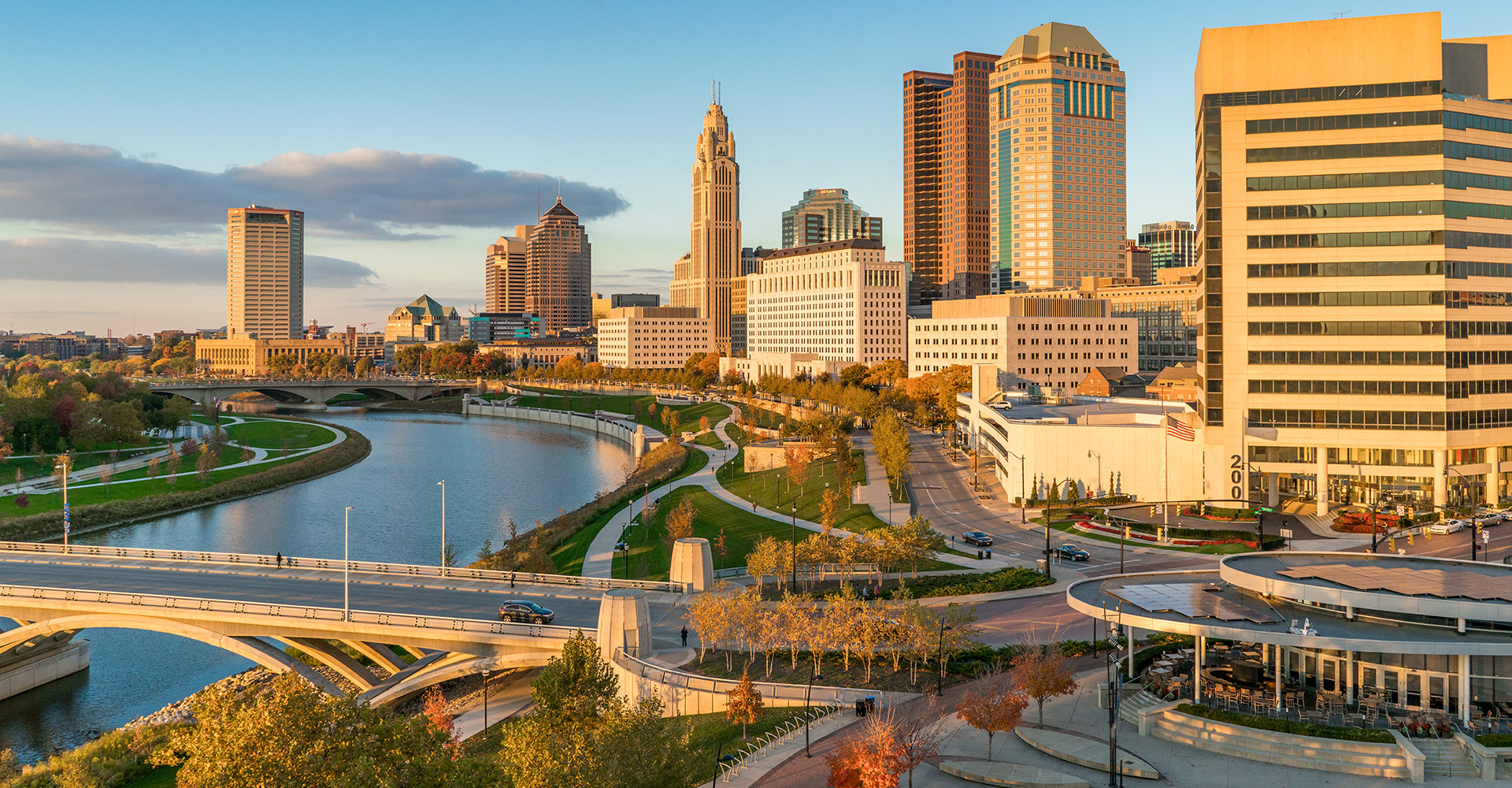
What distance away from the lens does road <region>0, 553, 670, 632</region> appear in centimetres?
5188

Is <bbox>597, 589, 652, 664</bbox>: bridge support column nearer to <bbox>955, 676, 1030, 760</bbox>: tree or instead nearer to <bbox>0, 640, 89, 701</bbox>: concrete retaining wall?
<bbox>955, 676, 1030, 760</bbox>: tree

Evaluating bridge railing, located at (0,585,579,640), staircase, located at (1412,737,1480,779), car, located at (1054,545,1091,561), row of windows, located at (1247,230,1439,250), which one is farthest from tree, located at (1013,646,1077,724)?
row of windows, located at (1247,230,1439,250)

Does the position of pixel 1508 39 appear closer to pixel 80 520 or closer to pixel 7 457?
pixel 80 520

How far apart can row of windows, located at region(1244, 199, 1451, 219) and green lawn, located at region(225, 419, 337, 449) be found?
11666 centimetres

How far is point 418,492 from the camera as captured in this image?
359ft

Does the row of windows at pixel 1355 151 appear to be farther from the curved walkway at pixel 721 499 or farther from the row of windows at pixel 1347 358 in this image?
the curved walkway at pixel 721 499

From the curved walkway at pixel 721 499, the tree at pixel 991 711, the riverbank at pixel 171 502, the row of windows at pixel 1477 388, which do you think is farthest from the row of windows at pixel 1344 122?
the riverbank at pixel 171 502

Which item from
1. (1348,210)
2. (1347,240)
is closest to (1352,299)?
(1347,240)

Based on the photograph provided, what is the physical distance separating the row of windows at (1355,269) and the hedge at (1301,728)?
54.3 m

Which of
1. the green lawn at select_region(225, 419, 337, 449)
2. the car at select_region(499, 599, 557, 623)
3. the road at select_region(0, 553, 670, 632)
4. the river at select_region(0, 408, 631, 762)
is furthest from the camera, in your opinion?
the green lawn at select_region(225, 419, 337, 449)

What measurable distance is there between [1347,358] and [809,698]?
60.6m

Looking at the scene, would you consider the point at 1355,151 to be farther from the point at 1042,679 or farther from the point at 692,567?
the point at 1042,679

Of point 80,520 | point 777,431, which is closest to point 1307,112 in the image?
point 777,431

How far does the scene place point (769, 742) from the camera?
1436 inches
